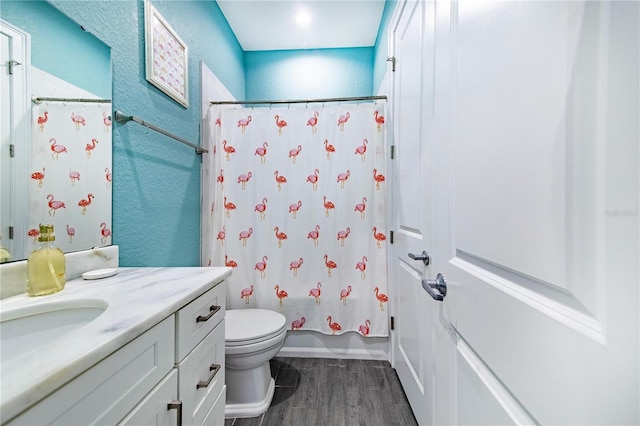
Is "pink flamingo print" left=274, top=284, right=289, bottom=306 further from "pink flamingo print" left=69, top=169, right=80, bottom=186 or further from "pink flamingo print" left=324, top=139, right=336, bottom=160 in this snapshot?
"pink flamingo print" left=69, top=169, right=80, bottom=186

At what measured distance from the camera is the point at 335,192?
1780 millimetres

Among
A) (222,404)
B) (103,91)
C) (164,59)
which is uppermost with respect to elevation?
(164,59)

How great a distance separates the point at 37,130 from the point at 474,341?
4.37 ft

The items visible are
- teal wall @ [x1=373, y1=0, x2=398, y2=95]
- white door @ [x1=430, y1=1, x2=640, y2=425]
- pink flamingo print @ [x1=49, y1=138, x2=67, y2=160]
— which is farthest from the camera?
teal wall @ [x1=373, y1=0, x2=398, y2=95]

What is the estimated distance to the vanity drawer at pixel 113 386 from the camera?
37cm

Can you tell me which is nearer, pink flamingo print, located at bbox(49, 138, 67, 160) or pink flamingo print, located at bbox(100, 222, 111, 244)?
pink flamingo print, located at bbox(49, 138, 67, 160)

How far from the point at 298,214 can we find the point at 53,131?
1248 millimetres

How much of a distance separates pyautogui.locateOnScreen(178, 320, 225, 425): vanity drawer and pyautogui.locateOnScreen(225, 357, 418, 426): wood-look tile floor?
0.57m

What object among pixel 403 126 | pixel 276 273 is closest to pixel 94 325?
pixel 276 273

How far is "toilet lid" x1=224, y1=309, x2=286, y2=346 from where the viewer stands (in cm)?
129

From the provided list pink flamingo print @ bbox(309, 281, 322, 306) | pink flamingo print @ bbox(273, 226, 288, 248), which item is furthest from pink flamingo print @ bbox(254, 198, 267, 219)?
pink flamingo print @ bbox(309, 281, 322, 306)

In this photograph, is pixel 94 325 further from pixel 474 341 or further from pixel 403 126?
pixel 403 126

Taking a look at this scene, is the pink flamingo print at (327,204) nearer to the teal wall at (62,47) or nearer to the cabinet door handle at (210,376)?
the cabinet door handle at (210,376)

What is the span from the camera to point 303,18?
2.12m
